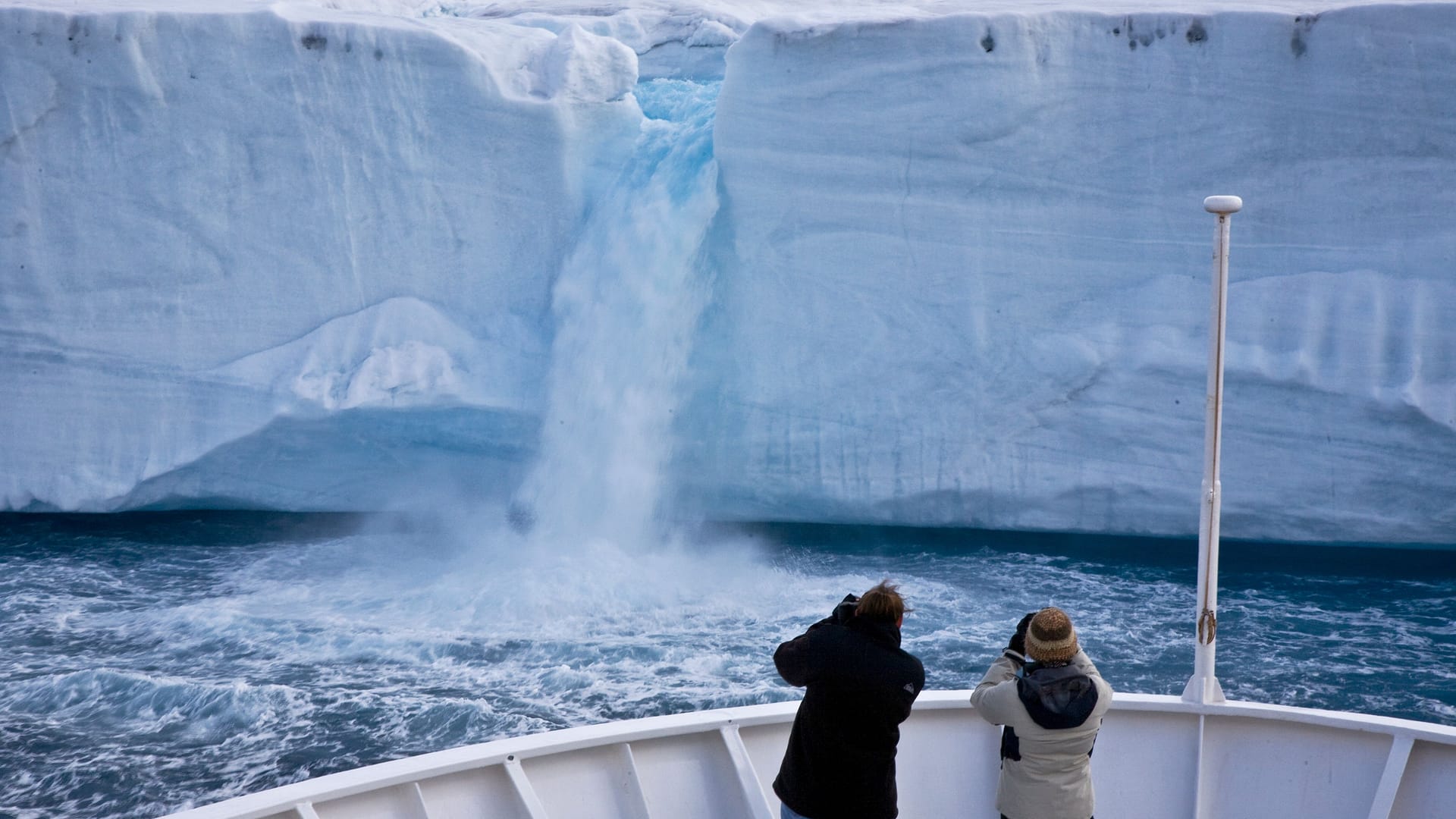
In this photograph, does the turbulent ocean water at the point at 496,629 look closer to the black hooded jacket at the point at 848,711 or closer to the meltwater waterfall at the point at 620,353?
the meltwater waterfall at the point at 620,353

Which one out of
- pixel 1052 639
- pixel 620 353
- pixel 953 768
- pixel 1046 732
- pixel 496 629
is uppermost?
pixel 620 353

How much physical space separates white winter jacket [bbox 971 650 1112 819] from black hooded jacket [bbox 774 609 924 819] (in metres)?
0.21

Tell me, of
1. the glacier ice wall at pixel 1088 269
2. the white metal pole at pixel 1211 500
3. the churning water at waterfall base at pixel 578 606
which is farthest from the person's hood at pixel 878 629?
the glacier ice wall at pixel 1088 269

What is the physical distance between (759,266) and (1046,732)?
207 inches

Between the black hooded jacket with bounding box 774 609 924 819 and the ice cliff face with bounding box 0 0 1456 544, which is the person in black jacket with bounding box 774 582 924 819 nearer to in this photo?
the black hooded jacket with bounding box 774 609 924 819

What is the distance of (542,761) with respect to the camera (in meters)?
3.49

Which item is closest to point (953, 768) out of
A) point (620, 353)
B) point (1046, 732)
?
point (1046, 732)

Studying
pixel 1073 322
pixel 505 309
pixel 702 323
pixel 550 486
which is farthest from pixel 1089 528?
pixel 505 309

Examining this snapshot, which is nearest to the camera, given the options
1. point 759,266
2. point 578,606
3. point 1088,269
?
point 578,606

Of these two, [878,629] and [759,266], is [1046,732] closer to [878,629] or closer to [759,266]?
[878,629]

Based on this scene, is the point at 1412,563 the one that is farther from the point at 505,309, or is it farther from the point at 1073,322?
the point at 505,309

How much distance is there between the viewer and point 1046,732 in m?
2.63

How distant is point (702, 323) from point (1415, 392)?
13.2 feet

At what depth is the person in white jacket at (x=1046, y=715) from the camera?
2.56 m
